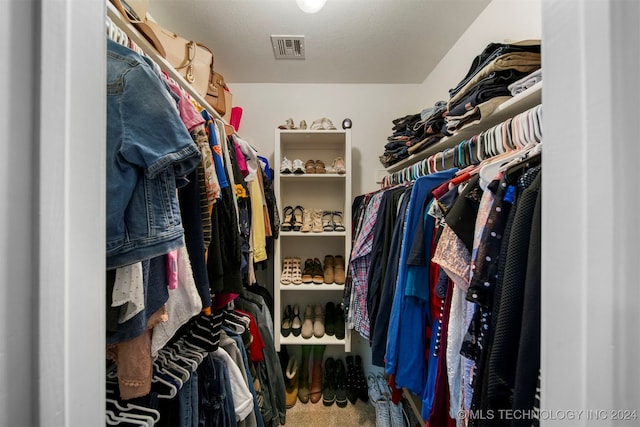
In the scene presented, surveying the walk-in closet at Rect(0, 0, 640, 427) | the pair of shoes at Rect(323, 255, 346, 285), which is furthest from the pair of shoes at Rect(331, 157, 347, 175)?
the pair of shoes at Rect(323, 255, 346, 285)

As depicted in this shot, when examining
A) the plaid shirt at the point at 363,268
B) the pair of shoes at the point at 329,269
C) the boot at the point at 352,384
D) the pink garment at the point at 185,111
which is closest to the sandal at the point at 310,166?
the plaid shirt at the point at 363,268

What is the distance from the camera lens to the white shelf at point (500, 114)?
59 centimetres

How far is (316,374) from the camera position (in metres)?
1.53

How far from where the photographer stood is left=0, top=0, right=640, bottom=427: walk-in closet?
0.23m

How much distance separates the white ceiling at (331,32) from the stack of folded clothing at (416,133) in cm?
38

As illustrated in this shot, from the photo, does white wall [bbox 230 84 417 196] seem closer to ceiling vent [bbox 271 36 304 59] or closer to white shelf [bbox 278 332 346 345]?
ceiling vent [bbox 271 36 304 59]

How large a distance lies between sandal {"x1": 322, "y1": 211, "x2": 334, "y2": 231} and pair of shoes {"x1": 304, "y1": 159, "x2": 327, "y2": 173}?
0.30 metres

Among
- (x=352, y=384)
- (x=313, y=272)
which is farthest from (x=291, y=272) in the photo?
(x=352, y=384)

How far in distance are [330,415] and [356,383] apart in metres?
0.23

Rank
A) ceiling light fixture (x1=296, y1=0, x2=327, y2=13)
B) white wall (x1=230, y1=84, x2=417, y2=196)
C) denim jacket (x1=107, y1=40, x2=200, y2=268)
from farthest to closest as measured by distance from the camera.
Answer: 1. white wall (x1=230, y1=84, x2=417, y2=196)
2. ceiling light fixture (x1=296, y1=0, x2=327, y2=13)
3. denim jacket (x1=107, y1=40, x2=200, y2=268)

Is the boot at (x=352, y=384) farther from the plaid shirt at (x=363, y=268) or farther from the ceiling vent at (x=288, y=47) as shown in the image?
the ceiling vent at (x=288, y=47)

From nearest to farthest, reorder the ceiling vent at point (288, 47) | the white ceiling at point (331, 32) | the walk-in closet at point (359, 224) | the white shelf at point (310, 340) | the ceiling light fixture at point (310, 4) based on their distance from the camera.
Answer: the walk-in closet at point (359, 224) → the ceiling light fixture at point (310, 4) → the white ceiling at point (331, 32) → the ceiling vent at point (288, 47) → the white shelf at point (310, 340)

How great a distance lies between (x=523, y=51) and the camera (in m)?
0.69
